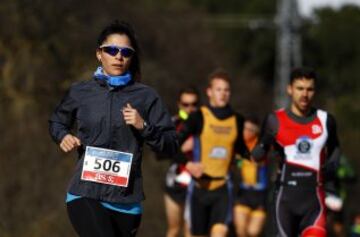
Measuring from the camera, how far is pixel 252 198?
14.5 metres

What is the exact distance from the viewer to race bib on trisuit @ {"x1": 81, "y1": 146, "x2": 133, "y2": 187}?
6.63m

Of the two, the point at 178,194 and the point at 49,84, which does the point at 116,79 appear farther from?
the point at 49,84

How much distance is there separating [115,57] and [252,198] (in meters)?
8.02

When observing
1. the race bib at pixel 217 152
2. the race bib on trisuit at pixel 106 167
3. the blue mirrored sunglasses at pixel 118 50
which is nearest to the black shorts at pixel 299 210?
the race bib at pixel 217 152

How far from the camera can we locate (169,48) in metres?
30.6

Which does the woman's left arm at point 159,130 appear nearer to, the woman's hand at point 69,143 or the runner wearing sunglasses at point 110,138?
the runner wearing sunglasses at point 110,138

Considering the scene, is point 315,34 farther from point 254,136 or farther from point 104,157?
point 104,157

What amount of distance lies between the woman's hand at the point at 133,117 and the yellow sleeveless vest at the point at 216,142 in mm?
4386

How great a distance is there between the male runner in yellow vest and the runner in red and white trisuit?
154cm

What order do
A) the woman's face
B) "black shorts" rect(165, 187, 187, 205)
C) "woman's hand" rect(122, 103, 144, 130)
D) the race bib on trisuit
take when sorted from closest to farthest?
"woman's hand" rect(122, 103, 144, 130), the race bib on trisuit, the woman's face, "black shorts" rect(165, 187, 187, 205)

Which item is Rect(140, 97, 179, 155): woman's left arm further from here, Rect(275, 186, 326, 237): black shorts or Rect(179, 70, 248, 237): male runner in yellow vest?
Rect(179, 70, 248, 237): male runner in yellow vest

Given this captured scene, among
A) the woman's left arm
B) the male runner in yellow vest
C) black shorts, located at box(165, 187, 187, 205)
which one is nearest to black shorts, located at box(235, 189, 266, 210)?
black shorts, located at box(165, 187, 187, 205)

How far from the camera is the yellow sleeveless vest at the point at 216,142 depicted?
10.8 metres

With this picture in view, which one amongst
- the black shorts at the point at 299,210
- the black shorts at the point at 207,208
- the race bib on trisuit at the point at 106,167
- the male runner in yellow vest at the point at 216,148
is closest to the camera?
the race bib on trisuit at the point at 106,167
